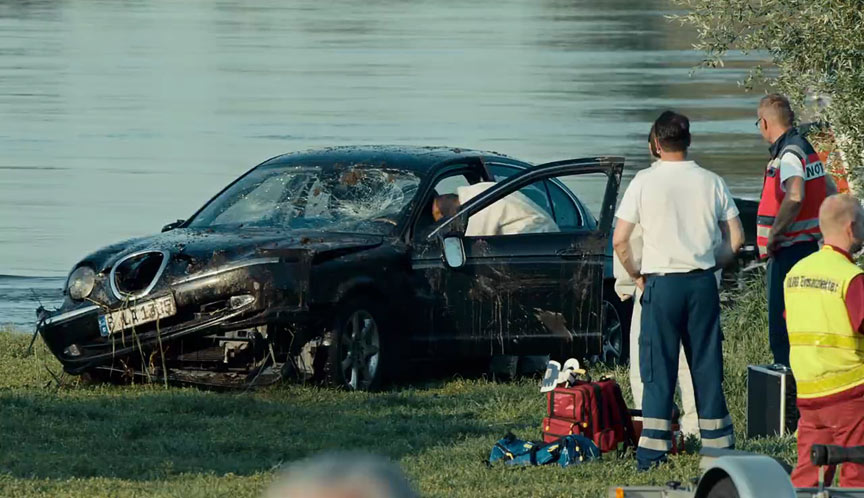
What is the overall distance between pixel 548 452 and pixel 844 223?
6.56 feet

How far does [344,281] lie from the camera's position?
1045 cm

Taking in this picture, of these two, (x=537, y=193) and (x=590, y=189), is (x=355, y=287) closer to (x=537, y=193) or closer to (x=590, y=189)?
(x=537, y=193)

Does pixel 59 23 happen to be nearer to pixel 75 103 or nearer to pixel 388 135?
pixel 75 103

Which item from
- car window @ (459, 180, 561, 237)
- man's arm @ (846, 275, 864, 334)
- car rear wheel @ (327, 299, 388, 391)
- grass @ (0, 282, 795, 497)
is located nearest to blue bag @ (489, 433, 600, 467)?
grass @ (0, 282, 795, 497)

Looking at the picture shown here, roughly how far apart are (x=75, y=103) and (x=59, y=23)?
972 inches

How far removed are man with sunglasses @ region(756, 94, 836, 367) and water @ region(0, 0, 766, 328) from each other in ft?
24.5

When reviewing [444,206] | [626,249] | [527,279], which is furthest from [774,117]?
[444,206]

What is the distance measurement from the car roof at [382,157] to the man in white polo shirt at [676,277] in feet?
12.2

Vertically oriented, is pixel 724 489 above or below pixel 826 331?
below

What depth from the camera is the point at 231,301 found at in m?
10.3

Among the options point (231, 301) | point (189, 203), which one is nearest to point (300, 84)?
point (189, 203)

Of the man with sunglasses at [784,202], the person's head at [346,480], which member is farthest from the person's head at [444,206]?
the person's head at [346,480]

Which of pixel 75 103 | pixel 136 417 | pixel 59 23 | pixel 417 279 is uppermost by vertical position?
pixel 59 23

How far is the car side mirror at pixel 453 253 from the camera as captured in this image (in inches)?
428
